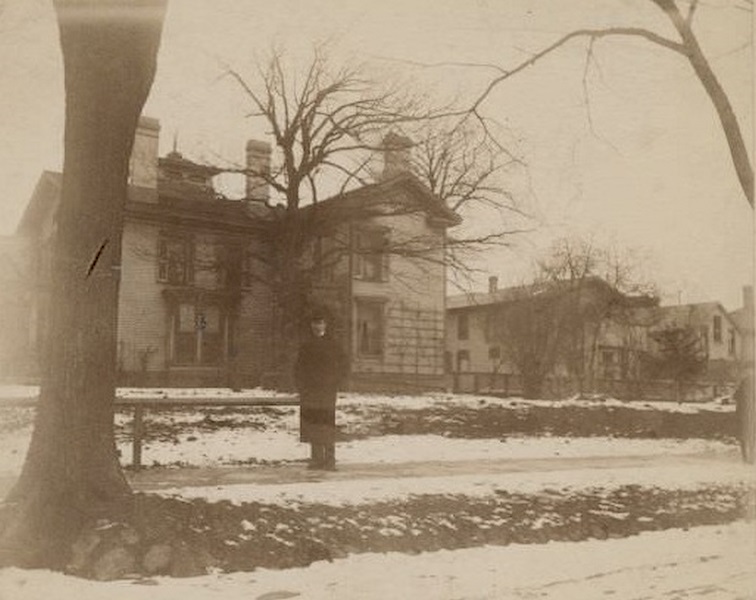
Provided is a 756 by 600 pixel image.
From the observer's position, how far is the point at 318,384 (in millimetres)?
5172

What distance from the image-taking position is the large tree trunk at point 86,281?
358cm

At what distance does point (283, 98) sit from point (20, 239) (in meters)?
1.61

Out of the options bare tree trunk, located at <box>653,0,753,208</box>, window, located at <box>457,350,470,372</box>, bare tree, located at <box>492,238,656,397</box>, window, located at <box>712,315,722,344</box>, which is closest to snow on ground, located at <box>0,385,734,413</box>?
window, located at <box>457,350,470,372</box>

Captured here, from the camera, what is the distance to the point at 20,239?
3799 millimetres

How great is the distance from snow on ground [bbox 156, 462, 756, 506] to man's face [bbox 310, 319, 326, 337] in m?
0.94

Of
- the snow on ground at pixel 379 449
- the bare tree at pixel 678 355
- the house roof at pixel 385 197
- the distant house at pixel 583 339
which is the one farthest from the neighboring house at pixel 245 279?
the bare tree at pixel 678 355

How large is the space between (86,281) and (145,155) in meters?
1.09

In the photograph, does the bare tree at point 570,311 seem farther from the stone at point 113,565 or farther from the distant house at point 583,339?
the stone at point 113,565

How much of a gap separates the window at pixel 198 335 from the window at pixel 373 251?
919mm

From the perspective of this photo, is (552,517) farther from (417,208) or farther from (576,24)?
(576,24)

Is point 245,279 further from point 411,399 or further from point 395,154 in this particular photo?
point 411,399

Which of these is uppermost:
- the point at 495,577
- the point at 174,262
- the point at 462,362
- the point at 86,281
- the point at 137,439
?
the point at 174,262

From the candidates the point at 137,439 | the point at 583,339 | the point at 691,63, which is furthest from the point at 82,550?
the point at 691,63

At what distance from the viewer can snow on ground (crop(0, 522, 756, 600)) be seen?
128 inches
